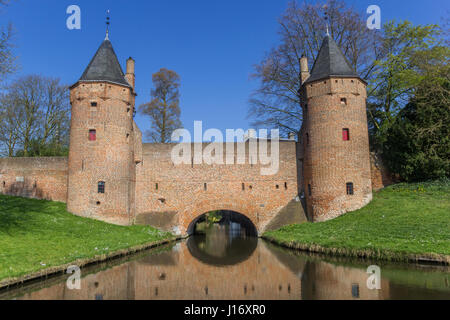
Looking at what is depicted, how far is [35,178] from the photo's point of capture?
58.5ft

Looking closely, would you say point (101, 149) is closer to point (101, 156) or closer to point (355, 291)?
point (101, 156)

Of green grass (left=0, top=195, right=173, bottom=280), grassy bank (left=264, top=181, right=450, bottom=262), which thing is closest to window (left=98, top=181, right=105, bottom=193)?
green grass (left=0, top=195, right=173, bottom=280)

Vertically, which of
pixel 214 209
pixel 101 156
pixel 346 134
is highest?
pixel 346 134

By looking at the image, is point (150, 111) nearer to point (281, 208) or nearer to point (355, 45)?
A: point (281, 208)

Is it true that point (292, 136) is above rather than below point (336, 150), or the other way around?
above

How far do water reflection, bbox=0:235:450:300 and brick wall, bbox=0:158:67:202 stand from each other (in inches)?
346

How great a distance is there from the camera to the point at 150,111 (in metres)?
25.0

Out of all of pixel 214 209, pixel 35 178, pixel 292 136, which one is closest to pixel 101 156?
pixel 35 178

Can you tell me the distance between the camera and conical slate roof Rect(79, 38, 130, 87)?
16.6 meters

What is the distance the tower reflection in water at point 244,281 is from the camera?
6.63 meters

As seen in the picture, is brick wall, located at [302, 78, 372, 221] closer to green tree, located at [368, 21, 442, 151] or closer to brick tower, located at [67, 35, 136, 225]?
green tree, located at [368, 21, 442, 151]

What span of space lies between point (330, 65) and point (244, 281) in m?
12.5
